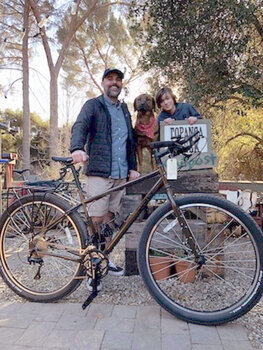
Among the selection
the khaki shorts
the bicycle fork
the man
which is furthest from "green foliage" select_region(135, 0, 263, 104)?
the bicycle fork

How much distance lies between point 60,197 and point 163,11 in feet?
11.2

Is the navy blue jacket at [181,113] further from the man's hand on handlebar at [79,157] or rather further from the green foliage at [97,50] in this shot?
the green foliage at [97,50]

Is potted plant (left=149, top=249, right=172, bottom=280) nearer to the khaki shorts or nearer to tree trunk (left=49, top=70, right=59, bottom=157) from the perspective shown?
the khaki shorts

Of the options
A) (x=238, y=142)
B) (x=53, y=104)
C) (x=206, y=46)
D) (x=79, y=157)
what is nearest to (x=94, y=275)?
(x=79, y=157)

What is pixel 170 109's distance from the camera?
2820 mm

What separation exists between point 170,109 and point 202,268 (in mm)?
1416

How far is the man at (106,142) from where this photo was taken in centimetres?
233

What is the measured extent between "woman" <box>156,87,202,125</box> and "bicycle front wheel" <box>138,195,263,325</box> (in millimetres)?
870

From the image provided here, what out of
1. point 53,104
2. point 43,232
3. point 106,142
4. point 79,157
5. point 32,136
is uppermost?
point 53,104

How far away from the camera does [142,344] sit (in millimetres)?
1659

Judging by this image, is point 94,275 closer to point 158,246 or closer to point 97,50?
point 158,246

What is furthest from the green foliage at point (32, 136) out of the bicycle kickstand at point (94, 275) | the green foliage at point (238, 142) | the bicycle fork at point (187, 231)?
the bicycle fork at point (187, 231)

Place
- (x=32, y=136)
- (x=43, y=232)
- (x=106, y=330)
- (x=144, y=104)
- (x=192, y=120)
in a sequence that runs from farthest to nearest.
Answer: (x=32, y=136) < (x=144, y=104) < (x=192, y=120) < (x=43, y=232) < (x=106, y=330)

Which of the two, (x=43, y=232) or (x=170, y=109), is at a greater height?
(x=170, y=109)
